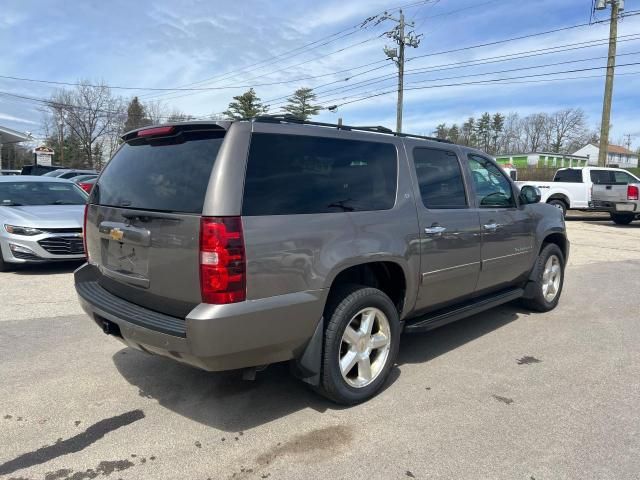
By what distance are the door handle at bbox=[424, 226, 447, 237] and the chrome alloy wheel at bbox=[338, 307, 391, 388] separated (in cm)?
77

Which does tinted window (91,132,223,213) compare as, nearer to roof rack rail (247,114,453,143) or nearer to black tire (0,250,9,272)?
roof rack rail (247,114,453,143)

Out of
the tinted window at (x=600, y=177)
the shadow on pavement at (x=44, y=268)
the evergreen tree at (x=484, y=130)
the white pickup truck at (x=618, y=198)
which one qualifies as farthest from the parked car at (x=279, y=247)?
the evergreen tree at (x=484, y=130)

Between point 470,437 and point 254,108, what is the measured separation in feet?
167

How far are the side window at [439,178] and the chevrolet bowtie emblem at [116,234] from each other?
226cm

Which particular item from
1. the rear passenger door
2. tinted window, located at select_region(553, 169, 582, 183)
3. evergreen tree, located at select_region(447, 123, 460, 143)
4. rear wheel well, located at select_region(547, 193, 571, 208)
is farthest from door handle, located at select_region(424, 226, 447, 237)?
evergreen tree, located at select_region(447, 123, 460, 143)

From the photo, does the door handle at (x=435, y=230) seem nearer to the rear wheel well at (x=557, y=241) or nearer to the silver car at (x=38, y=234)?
the rear wheel well at (x=557, y=241)

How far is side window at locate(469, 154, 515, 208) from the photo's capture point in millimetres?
4703

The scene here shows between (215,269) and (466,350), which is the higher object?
(215,269)

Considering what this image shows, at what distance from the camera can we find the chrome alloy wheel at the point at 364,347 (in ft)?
11.1

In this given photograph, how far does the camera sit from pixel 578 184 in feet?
59.9

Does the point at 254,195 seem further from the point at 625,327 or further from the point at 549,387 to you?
the point at 625,327

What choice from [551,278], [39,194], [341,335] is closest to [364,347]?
[341,335]

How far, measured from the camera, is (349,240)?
3.23 meters

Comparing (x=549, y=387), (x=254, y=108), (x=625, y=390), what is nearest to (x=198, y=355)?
Result: (x=549, y=387)
